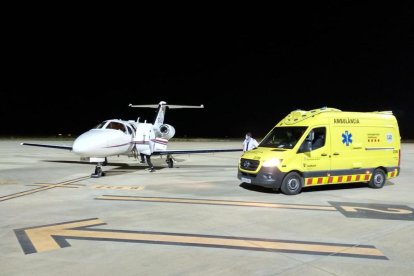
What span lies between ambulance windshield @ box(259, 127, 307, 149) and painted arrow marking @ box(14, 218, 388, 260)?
530 cm

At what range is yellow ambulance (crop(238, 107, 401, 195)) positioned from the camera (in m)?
10.9

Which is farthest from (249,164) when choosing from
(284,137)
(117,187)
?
(117,187)

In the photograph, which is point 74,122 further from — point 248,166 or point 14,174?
point 248,166

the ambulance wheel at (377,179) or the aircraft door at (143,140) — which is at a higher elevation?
the aircraft door at (143,140)

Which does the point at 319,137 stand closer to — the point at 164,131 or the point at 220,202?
the point at 220,202

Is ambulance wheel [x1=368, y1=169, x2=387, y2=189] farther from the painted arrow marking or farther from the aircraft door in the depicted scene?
the aircraft door

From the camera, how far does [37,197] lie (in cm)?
1048

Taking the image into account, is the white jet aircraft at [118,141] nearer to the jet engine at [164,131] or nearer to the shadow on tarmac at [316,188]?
the jet engine at [164,131]

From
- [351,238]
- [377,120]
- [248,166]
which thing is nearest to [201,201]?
[248,166]

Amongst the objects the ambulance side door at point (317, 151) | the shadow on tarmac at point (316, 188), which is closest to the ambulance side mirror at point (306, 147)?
the ambulance side door at point (317, 151)

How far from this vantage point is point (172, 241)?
6.36 metres

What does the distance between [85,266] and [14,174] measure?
474 inches

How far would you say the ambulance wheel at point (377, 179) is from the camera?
492 inches

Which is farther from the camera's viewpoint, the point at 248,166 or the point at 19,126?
the point at 19,126
